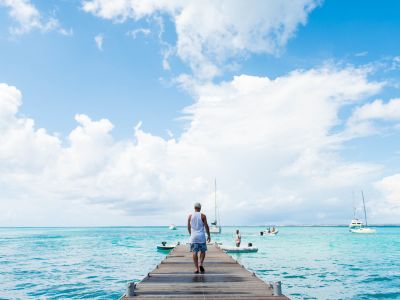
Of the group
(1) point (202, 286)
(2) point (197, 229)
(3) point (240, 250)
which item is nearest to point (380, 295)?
(2) point (197, 229)

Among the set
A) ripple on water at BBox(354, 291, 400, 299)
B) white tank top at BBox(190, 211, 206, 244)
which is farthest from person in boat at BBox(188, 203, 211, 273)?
ripple on water at BBox(354, 291, 400, 299)

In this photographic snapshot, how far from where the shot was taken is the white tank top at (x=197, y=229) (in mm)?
11492

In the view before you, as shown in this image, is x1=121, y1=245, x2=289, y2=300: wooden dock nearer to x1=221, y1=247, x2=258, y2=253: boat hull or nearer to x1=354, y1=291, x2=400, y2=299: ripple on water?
x1=354, y1=291, x2=400, y2=299: ripple on water

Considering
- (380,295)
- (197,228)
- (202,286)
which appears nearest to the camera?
(202,286)

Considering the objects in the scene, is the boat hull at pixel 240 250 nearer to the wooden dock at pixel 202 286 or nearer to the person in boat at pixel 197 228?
the wooden dock at pixel 202 286

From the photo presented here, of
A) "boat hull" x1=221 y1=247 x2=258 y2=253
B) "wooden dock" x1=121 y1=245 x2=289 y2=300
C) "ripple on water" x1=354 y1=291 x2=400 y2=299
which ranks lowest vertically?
"ripple on water" x1=354 y1=291 x2=400 y2=299

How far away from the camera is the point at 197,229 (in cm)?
1154

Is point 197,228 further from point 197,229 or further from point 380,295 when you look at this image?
point 380,295

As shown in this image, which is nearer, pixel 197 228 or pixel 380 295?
pixel 197 228

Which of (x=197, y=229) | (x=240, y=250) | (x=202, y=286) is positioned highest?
(x=197, y=229)

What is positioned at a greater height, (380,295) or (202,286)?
(202,286)

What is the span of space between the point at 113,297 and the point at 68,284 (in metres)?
5.35

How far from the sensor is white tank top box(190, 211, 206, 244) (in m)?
11.5

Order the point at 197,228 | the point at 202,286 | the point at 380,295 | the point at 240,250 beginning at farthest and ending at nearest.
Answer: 1. the point at 240,250
2. the point at 380,295
3. the point at 197,228
4. the point at 202,286
